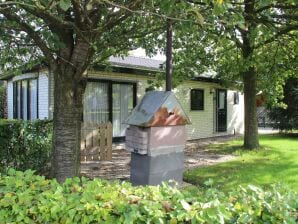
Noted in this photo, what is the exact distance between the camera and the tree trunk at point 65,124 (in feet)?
18.8

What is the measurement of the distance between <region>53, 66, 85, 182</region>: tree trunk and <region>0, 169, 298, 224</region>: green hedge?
8.77 feet

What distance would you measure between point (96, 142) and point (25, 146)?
3.32 m

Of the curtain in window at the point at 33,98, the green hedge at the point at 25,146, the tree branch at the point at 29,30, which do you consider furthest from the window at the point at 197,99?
the tree branch at the point at 29,30

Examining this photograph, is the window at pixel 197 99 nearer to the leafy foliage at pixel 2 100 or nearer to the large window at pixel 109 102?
the large window at pixel 109 102

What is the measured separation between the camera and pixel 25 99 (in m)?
16.4

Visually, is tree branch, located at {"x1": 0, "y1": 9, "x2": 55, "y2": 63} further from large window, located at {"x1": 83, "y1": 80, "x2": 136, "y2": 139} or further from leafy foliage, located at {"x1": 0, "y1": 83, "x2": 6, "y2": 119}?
leafy foliage, located at {"x1": 0, "y1": 83, "x2": 6, "y2": 119}

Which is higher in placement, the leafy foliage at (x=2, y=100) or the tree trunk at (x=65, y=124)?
the leafy foliage at (x=2, y=100)

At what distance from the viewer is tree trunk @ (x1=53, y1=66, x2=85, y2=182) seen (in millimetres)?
5727

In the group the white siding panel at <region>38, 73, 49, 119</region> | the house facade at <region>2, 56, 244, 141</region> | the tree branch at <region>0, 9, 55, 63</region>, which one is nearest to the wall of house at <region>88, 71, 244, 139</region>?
the house facade at <region>2, 56, 244, 141</region>

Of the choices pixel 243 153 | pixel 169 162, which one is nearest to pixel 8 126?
pixel 169 162

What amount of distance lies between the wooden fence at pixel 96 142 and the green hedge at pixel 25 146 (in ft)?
8.60

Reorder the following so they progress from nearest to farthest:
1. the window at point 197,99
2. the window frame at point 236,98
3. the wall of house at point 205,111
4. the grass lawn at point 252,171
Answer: the grass lawn at point 252,171, the wall of house at point 205,111, the window at point 197,99, the window frame at point 236,98

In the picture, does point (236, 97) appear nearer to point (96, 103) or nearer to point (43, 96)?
point (96, 103)

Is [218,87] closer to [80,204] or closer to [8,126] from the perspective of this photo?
[8,126]
